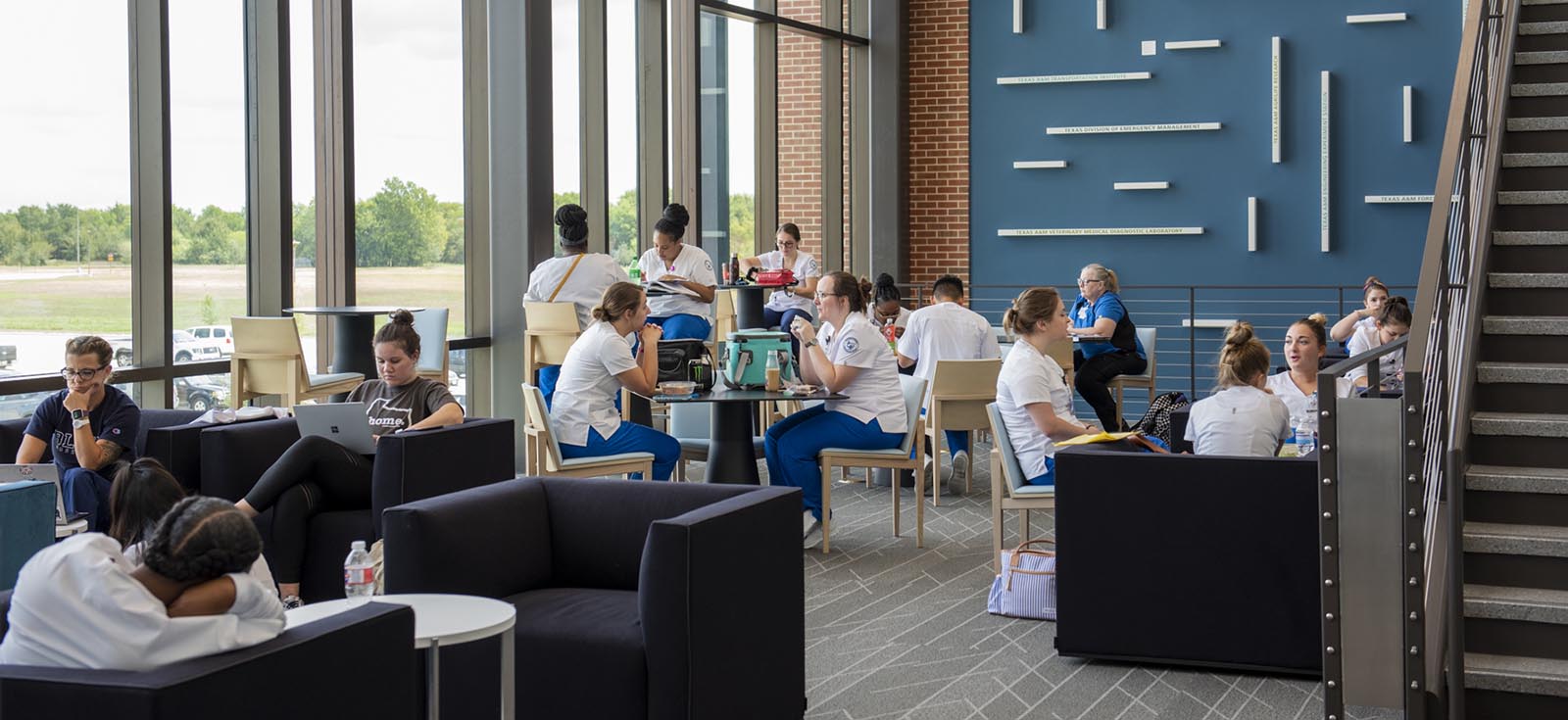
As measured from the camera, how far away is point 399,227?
29.0 feet

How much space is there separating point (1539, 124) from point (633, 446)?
3.99 meters

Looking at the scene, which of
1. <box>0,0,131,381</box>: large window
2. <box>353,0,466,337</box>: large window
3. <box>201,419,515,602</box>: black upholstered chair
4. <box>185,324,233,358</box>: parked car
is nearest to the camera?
<box>201,419,515,602</box>: black upholstered chair

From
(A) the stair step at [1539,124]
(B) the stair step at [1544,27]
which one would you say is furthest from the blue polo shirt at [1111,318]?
(A) the stair step at [1539,124]

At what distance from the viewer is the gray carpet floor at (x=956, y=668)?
14.3 feet

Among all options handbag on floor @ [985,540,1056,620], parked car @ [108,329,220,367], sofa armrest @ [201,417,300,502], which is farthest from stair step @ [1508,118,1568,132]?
parked car @ [108,329,220,367]

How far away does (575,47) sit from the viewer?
995 centimetres

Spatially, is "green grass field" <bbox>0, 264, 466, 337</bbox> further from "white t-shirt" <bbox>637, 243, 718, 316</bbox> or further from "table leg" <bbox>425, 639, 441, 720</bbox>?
"table leg" <bbox>425, 639, 441, 720</bbox>

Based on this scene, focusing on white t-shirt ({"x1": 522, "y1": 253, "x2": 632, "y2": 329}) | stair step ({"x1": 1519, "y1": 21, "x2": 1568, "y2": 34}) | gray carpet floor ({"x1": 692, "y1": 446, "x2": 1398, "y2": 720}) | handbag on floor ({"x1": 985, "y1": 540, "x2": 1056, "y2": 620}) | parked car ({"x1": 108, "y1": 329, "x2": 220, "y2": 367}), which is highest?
stair step ({"x1": 1519, "y1": 21, "x2": 1568, "y2": 34})

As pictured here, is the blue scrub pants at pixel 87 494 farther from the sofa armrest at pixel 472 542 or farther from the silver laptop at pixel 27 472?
the sofa armrest at pixel 472 542

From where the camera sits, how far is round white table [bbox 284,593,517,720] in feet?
10.2

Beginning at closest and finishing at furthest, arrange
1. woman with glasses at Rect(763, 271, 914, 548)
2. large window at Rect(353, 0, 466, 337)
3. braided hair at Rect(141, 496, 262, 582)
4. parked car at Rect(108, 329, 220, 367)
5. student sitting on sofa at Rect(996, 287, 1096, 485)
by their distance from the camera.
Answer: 1. braided hair at Rect(141, 496, 262, 582)
2. student sitting on sofa at Rect(996, 287, 1096, 485)
3. woman with glasses at Rect(763, 271, 914, 548)
4. parked car at Rect(108, 329, 220, 367)
5. large window at Rect(353, 0, 466, 337)

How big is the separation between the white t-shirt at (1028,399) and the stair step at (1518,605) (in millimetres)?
1730

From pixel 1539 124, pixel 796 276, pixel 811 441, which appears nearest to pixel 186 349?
pixel 811 441

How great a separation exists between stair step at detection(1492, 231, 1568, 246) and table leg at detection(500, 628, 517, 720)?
410 cm
